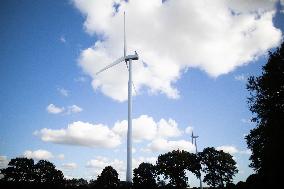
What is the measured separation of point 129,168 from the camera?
207ft

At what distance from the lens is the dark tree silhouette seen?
116 ft

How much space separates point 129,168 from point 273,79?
3874cm

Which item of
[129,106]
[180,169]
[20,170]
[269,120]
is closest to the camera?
[269,120]

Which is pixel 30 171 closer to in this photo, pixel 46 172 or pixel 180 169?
pixel 46 172

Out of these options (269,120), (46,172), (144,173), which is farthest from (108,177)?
(269,120)

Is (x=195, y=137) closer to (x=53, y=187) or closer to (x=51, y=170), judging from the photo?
(x=51, y=170)

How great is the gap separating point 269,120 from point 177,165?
73.3 meters

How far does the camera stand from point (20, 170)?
141 meters

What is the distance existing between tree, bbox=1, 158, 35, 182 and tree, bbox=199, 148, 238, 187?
310ft

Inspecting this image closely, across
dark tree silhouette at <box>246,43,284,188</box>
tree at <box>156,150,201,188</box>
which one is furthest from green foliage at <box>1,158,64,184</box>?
dark tree silhouette at <box>246,43,284,188</box>

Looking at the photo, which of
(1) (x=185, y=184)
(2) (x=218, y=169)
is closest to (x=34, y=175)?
(1) (x=185, y=184)

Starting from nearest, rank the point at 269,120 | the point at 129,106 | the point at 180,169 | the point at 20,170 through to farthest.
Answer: the point at 269,120, the point at 129,106, the point at 180,169, the point at 20,170

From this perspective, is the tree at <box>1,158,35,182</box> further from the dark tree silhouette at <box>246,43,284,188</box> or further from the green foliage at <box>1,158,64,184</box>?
the dark tree silhouette at <box>246,43,284,188</box>

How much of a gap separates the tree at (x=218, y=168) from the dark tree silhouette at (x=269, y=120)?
65.6 m
